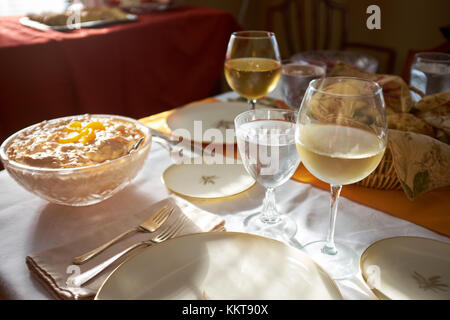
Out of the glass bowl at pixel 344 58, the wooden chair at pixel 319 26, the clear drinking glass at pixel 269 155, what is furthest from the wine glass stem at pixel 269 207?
the wooden chair at pixel 319 26

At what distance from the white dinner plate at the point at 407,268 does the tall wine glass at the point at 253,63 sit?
1.55ft

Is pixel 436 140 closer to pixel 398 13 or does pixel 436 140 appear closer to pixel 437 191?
pixel 437 191

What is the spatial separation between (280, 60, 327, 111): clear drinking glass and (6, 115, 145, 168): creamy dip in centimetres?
37

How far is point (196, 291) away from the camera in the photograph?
457 millimetres

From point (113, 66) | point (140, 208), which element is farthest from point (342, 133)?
point (113, 66)

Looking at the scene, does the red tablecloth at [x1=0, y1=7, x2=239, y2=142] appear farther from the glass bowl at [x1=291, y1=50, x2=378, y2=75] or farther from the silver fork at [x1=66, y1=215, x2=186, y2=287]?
the silver fork at [x1=66, y1=215, x2=186, y2=287]

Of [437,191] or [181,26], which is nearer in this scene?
[437,191]

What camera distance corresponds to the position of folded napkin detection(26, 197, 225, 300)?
468mm

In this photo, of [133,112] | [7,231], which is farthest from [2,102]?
[7,231]

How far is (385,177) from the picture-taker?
67cm

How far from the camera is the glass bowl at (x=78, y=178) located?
567mm

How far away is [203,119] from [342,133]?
549 mm

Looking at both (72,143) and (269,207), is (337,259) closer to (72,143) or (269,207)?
(269,207)
